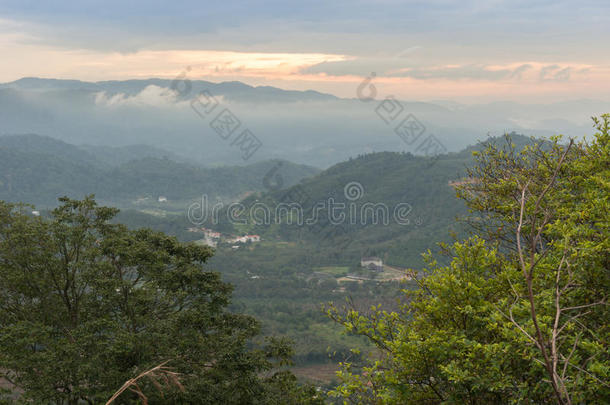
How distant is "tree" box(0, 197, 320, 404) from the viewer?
1132 centimetres

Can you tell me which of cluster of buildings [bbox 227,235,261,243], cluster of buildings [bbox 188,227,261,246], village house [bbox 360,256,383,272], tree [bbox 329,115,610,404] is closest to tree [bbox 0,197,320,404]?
tree [bbox 329,115,610,404]

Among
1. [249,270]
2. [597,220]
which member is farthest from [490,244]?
[249,270]

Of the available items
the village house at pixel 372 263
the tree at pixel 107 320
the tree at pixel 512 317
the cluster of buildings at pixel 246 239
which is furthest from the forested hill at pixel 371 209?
the tree at pixel 512 317

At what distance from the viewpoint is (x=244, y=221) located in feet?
482

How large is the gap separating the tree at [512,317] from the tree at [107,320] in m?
5.81

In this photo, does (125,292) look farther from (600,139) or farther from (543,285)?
(600,139)

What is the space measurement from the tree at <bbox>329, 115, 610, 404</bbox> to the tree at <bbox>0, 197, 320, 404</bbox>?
5.81m

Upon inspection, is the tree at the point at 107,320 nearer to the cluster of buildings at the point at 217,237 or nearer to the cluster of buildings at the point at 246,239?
the cluster of buildings at the point at 217,237

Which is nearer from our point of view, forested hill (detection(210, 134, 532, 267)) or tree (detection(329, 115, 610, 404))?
tree (detection(329, 115, 610, 404))

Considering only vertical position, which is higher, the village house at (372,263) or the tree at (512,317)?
the tree at (512,317)

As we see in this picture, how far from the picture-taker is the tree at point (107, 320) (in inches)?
446

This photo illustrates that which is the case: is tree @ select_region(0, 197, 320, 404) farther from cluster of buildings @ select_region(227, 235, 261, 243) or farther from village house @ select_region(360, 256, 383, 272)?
cluster of buildings @ select_region(227, 235, 261, 243)

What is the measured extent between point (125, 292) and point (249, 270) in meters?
93.6

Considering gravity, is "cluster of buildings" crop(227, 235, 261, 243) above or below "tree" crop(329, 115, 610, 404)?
below
